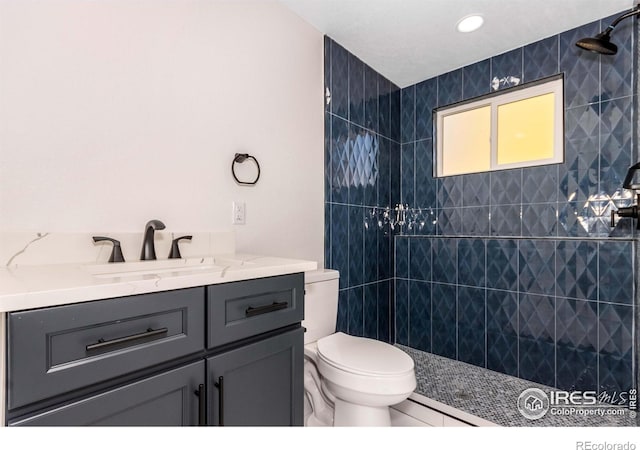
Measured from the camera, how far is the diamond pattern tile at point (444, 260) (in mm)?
2465

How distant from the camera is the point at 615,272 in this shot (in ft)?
6.03

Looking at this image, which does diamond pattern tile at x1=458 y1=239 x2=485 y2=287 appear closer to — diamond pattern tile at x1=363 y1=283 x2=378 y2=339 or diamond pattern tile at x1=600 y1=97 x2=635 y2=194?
diamond pattern tile at x1=363 y1=283 x2=378 y2=339

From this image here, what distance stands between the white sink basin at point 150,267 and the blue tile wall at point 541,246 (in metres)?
1.86

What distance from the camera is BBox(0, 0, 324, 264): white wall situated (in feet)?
3.48

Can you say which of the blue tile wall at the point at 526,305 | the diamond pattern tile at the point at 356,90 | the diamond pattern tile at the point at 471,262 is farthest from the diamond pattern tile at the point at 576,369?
the diamond pattern tile at the point at 356,90

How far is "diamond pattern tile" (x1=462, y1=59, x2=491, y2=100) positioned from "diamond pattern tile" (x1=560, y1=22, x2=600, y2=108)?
437 mm

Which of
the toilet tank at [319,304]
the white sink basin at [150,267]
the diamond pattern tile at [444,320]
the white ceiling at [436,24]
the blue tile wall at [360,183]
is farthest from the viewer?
the diamond pattern tile at [444,320]

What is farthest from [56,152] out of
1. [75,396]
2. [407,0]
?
[407,0]

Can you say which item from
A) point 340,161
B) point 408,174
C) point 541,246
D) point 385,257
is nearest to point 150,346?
point 340,161

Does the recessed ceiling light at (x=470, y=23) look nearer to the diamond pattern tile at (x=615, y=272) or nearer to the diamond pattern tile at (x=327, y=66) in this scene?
the diamond pattern tile at (x=327, y=66)

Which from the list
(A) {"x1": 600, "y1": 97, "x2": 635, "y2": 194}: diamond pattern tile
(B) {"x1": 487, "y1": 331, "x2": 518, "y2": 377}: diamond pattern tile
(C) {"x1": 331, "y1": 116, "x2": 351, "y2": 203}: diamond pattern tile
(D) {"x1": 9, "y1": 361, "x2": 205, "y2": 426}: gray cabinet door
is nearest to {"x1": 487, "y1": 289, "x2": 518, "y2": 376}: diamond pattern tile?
(B) {"x1": 487, "y1": 331, "x2": 518, "y2": 377}: diamond pattern tile

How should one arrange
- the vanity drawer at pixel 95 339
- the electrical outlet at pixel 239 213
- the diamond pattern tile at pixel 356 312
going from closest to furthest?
the vanity drawer at pixel 95 339, the electrical outlet at pixel 239 213, the diamond pattern tile at pixel 356 312

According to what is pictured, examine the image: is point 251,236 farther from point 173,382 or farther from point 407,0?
point 407,0
